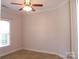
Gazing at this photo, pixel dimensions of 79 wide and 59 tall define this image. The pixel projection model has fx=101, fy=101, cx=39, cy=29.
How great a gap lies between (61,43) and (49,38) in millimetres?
935

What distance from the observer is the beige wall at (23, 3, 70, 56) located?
4.89 metres

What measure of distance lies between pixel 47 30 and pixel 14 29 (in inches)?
79.0

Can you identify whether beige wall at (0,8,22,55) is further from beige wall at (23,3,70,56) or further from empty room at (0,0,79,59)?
beige wall at (23,3,70,56)

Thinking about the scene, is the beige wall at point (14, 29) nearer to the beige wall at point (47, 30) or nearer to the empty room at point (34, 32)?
the empty room at point (34, 32)

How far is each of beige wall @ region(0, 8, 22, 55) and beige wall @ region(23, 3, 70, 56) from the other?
44cm

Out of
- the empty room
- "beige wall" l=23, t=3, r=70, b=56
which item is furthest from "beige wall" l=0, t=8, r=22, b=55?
"beige wall" l=23, t=3, r=70, b=56

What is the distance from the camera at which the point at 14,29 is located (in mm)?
6160

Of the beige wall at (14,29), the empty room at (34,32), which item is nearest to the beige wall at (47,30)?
the empty room at (34,32)

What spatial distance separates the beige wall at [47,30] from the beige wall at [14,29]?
1.46ft

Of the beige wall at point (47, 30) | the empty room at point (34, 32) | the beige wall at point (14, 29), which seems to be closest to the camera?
the beige wall at point (47, 30)

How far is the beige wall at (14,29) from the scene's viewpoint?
5589mm

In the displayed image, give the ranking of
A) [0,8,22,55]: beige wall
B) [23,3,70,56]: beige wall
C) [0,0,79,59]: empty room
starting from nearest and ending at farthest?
[23,3,70,56]: beige wall < [0,0,79,59]: empty room < [0,8,22,55]: beige wall

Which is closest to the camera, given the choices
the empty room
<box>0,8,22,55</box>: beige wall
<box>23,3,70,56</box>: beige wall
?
<box>23,3,70,56</box>: beige wall

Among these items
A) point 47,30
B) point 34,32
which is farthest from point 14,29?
point 47,30
